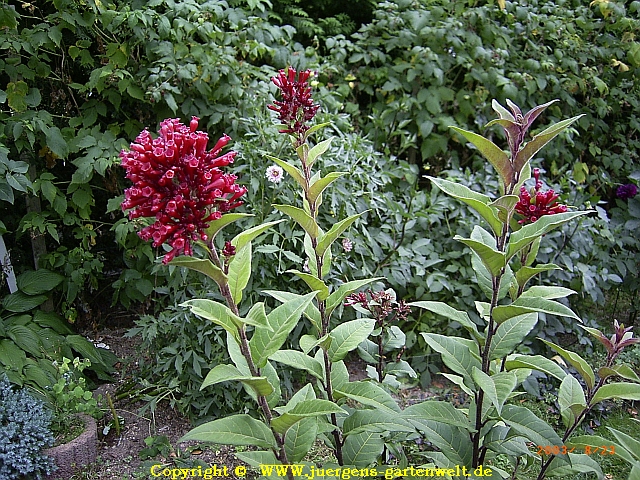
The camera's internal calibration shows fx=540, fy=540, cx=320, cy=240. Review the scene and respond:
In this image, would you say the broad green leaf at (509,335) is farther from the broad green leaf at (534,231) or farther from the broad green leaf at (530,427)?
the broad green leaf at (534,231)

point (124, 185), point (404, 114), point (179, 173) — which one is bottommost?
point (124, 185)

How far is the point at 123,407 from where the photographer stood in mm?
2793

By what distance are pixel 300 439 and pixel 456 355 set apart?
45cm

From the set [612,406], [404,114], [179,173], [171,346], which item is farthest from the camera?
[404,114]

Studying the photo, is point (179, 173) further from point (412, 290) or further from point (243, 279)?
point (412, 290)

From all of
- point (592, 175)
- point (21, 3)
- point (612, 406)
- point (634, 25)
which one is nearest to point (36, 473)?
point (21, 3)

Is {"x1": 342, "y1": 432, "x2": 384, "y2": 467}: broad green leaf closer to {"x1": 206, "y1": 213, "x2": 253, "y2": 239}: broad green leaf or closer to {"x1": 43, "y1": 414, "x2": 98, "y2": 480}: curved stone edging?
{"x1": 206, "y1": 213, "x2": 253, "y2": 239}: broad green leaf

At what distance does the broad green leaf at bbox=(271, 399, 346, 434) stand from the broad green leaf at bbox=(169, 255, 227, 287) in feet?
1.08

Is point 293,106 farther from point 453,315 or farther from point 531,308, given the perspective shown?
point 531,308

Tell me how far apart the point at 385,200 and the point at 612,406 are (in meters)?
1.65

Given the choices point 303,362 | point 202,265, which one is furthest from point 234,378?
point 303,362

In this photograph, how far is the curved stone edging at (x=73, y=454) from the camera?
2293 millimetres

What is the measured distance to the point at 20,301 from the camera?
2932 mm

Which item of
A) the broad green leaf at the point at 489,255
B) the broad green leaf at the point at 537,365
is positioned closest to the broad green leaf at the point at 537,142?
the broad green leaf at the point at 489,255
